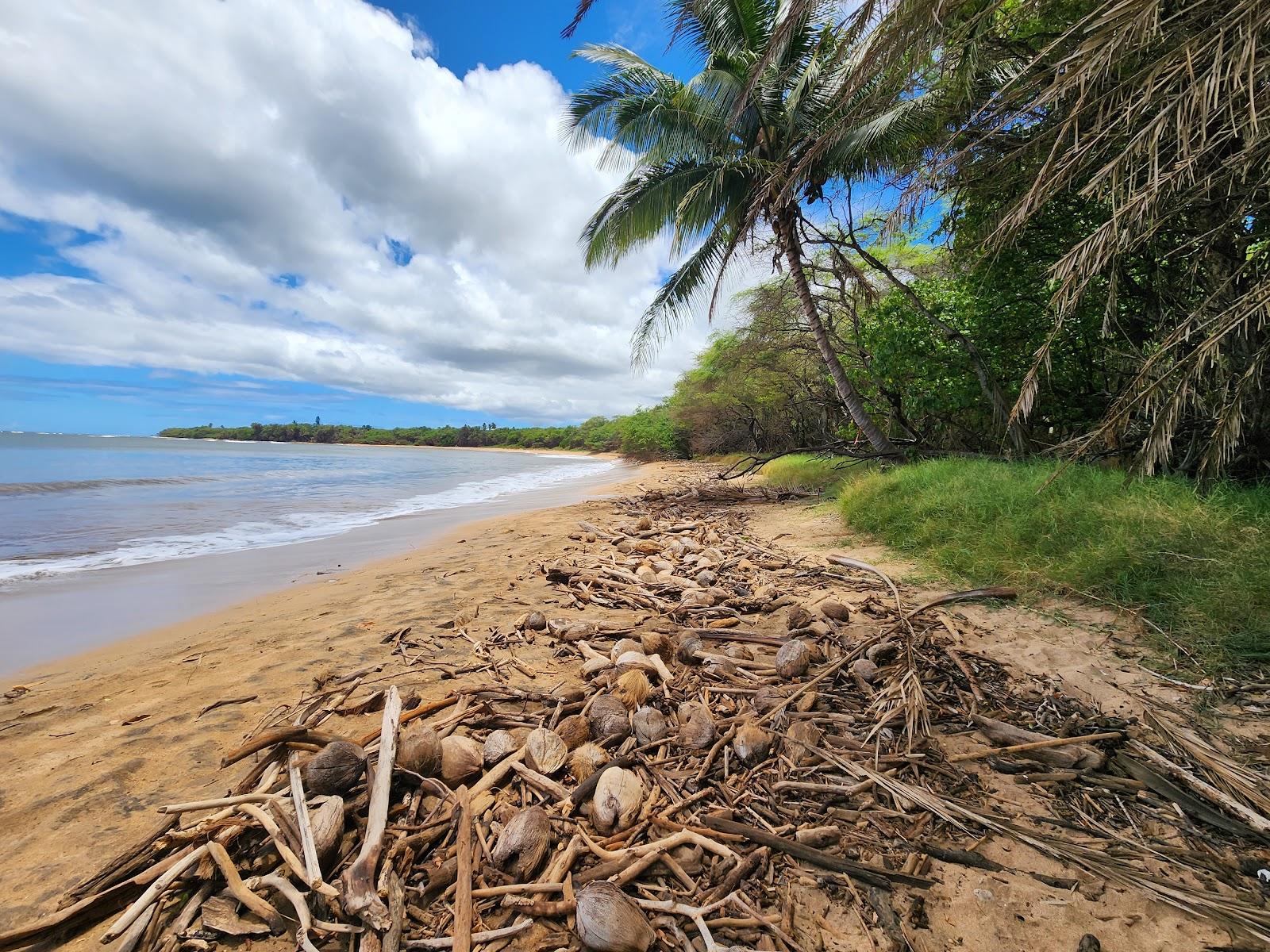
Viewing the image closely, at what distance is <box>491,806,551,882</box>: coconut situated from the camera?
4.48ft

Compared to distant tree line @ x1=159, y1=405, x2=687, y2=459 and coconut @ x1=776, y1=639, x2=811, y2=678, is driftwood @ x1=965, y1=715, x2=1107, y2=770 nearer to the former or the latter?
coconut @ x1=776, y1=639, x2=811, y2=678

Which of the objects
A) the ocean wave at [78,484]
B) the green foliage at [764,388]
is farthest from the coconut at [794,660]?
the ocean wave at [78,484]

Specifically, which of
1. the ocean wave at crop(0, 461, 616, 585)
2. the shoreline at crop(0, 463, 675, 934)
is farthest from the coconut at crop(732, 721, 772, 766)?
the ocean wave at crop(0, 461, 616, 585)

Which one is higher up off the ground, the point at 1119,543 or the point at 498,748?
the point at 1119,543

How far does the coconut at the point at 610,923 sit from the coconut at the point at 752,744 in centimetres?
70

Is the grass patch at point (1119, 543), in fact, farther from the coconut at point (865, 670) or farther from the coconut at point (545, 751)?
the coconut at point (545, 751)

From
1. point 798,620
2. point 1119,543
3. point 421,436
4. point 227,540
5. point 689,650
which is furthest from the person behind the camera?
point 421,436

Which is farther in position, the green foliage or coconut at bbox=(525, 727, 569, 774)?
the green foliage

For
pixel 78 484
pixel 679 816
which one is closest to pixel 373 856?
pixel 679 816

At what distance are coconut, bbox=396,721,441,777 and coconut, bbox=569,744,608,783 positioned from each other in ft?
1.57

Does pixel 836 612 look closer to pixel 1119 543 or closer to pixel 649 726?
pixel 649 726

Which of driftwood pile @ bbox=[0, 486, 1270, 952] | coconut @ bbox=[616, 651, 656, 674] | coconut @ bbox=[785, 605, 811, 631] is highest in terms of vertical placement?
coconut @ bbox=[785, 605, 811, 631]

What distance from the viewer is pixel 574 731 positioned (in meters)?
1.90

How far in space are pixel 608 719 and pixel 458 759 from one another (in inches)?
22.9
